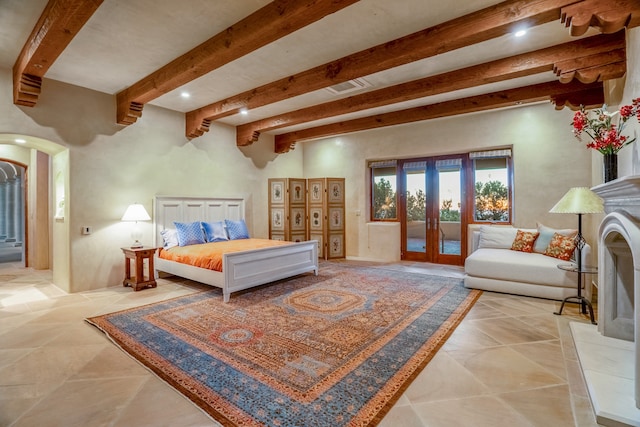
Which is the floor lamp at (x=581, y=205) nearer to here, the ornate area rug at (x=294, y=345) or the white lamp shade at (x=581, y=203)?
the white lamp shade at (x=581, y=203)

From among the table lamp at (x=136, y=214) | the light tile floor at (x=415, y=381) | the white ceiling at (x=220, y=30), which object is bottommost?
the light tile floor at (x=415, y=381)

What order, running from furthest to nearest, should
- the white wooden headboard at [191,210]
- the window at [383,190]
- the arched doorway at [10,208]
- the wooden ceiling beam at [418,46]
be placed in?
the arched doorway at [10,208], the window at [383,190], the white wooden headboard at [191,210], the wooden ceiling beam at [418,46]

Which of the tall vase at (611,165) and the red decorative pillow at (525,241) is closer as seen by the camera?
the tall vase at (611,165)

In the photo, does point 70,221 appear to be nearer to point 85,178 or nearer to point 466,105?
point 85,178

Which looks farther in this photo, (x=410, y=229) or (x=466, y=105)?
(x=410, y=229)

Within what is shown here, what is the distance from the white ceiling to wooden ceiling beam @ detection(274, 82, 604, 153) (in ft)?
0.50

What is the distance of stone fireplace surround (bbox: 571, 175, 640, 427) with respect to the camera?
1.76 m

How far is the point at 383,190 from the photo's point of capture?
23.6ft

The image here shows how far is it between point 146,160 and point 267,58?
287 cm

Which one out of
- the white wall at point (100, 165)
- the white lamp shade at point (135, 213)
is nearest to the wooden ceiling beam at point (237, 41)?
the white wall at point (100, 165)

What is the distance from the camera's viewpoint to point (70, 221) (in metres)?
4.36

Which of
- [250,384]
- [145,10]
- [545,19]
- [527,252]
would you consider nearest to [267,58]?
[145,10]

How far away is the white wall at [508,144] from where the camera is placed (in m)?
5.07

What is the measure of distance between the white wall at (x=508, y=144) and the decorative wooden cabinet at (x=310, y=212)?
1.03 ft
